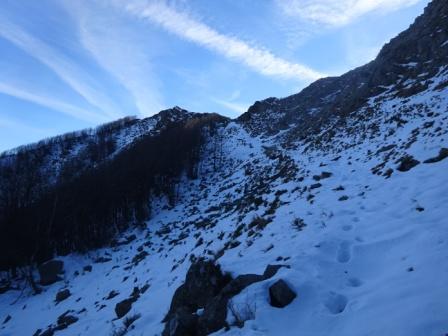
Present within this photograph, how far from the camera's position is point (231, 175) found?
39.8 meters

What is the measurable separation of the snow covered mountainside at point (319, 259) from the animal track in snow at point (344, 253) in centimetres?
3

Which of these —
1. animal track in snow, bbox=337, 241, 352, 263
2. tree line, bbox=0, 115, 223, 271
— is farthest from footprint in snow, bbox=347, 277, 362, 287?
tree line, bbox=0, 115, 223, 271

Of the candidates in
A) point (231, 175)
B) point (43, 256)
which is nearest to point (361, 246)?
point (43, 256)

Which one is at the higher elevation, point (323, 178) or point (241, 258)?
point (323, 178)

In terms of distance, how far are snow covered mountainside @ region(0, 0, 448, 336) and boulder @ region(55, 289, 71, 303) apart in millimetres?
157

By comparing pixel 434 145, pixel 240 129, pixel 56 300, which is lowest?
pixel 56 300

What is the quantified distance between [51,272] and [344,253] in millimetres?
25067

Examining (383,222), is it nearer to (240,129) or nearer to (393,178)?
(393,178)

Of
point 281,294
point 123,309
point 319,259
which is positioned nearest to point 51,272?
point 123,309

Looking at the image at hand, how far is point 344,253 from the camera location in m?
7.43

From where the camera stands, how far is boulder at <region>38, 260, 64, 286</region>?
2495cm

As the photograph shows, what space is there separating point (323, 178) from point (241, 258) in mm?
7952

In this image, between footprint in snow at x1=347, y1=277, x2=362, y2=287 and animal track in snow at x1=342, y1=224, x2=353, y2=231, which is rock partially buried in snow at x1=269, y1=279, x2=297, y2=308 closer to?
footprint in snow at x1=347, y1=277, x2=362, y2=287

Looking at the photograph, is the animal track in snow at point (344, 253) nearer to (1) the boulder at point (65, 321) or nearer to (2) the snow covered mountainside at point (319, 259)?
(2) the snow covered mountainside at point (319, 259)
